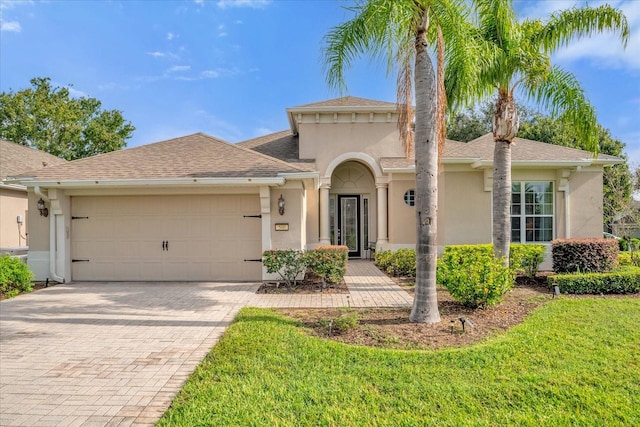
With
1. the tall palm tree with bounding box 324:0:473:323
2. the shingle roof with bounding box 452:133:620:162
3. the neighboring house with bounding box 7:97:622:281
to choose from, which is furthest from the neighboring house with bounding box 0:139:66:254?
the shingle roof with bounding box 452:133:620:162

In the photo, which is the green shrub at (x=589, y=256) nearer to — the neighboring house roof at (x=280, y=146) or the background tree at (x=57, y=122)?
the neighboring house roof at (x=280, y=146)

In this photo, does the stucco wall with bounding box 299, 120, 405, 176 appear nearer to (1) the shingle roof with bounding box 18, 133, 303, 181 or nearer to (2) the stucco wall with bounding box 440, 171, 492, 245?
(2) the stucco wall with bounding box 440, 171, 492, 245

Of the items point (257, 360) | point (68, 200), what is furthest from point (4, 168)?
point (257, 360)

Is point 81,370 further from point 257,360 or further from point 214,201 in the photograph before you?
point 214,201

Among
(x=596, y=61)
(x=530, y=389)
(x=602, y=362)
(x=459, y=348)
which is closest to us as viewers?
(x=530, y=389)

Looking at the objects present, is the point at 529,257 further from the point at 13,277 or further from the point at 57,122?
the point at 57,122

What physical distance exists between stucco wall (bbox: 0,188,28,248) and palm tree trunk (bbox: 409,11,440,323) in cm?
1680

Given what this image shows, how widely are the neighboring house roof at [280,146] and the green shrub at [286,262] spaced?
5734 millimetres

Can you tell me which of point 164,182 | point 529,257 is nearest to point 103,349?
point 164,182

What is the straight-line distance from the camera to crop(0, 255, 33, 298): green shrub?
8.66 meters

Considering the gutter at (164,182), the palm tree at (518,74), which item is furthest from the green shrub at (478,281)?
the gutter at (164,182)

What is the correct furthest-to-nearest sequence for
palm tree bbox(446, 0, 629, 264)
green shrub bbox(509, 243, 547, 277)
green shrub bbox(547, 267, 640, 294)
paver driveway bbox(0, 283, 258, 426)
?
1. green shrub bbox(509, 243, 547, 277)
2. green shrub bbox(547, 267, 640, 294)
3. palm tree bbox(446, 0, 629, 264)
4. paver driveway bbox(0, 283, 258, 426)

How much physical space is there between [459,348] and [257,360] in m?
2.84

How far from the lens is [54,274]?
1020 centimetres
